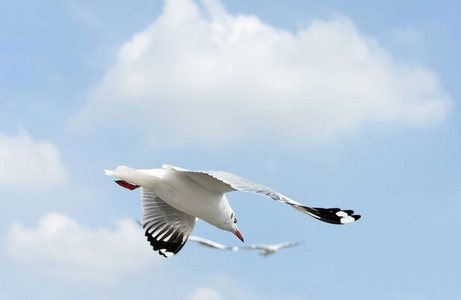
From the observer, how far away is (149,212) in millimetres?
10211

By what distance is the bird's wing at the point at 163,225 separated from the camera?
33.3ft

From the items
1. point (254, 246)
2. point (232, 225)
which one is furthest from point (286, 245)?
point (232, 225)

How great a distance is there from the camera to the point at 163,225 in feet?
33.6

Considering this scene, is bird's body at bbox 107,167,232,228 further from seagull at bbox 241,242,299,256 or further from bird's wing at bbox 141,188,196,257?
seagull at bbox 241,242,299,256

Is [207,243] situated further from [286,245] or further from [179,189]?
[286,245]

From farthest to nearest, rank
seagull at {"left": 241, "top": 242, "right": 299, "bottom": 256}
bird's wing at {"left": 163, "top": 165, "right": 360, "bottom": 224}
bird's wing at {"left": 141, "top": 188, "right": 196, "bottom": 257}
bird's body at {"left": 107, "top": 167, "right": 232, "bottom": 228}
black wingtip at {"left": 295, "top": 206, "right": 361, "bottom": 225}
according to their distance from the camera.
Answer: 1. seagull at {"left": 241, "top": 242, "right": 299, "bottom": 256}
2. bird's wing at {"left": 141, "top": 188, "right": 196, "bottom": 257}
3. bird's body at {"left": 107, "top": 167, "right": 232, "bottom": 228}
4. black wingtip at {"left": 295, "top": 206, "right": 361, "bottom": 225}
5. bird's wing at {"left": 163, "top": 165, "right": 360, "bottom": 224}

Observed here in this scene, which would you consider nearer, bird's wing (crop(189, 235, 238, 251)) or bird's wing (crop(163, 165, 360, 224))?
bird's wing (crop(163, 165, 360, 224))

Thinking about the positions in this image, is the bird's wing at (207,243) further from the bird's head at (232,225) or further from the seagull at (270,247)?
the seagull at (270,247)

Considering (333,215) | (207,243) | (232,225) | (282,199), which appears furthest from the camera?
(207,243)

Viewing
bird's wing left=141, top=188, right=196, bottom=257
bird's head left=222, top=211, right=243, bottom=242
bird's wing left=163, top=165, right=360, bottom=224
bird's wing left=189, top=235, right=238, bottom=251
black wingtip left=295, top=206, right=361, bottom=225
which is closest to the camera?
bird's wing left=163, top=165, right=360, bottom=224

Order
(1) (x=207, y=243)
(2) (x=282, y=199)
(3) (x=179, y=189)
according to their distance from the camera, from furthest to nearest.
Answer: (1) (x=207, y=243) → (3) (x=179, y=189) → (2) (x=282, y=199)

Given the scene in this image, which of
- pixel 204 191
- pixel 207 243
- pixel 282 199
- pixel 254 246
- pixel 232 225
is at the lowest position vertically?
pixel 282 199

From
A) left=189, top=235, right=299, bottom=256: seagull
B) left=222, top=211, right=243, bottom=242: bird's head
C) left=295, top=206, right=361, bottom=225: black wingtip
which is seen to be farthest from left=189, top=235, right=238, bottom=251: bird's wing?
left=295, top=206, right=361, bottom=225: black wingtip

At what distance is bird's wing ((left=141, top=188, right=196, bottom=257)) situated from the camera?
10.1 metres
